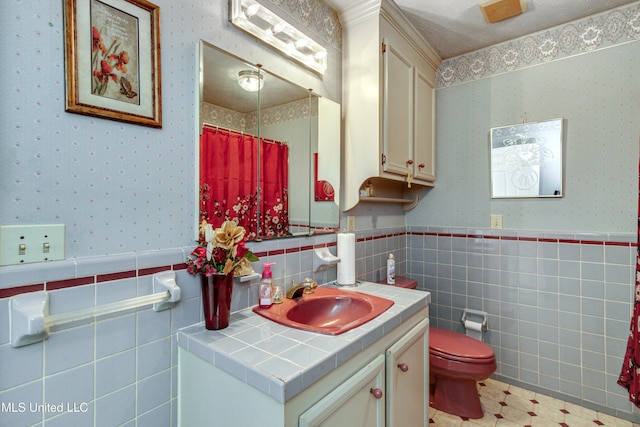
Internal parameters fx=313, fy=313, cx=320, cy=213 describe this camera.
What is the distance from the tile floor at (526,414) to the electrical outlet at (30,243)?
2043 mm

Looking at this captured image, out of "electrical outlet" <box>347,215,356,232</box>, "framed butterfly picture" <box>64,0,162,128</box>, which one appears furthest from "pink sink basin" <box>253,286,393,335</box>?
"framed butterfly picture" <box>64,0,162,128</box>

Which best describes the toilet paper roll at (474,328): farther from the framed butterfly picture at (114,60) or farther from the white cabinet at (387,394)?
the framed butterfly picture at (114,60)

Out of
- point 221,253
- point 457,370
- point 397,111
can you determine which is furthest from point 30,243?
point 457,370

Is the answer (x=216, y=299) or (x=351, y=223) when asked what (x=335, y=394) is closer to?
(x=216, y=299)

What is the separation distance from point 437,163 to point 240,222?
5.92 ft

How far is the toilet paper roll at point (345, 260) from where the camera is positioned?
5.74 ft

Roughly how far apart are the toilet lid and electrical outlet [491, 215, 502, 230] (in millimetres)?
807

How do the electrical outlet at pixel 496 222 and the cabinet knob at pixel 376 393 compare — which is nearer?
the cabinet knob at pixel 376 393

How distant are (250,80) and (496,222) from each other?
1917mm

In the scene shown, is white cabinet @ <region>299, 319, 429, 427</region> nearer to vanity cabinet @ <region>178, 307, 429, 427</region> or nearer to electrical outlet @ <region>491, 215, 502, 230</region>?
vanity cabinet @ <region>178, 307, 429, 427</region>

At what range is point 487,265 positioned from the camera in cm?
229

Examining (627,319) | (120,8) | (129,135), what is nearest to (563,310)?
(627,319)

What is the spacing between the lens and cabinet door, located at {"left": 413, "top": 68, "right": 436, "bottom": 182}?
85.6 inches

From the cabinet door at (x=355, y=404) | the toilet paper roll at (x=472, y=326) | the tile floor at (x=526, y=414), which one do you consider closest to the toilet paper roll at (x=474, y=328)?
the toilet paper roll at (x=472, y=326)
